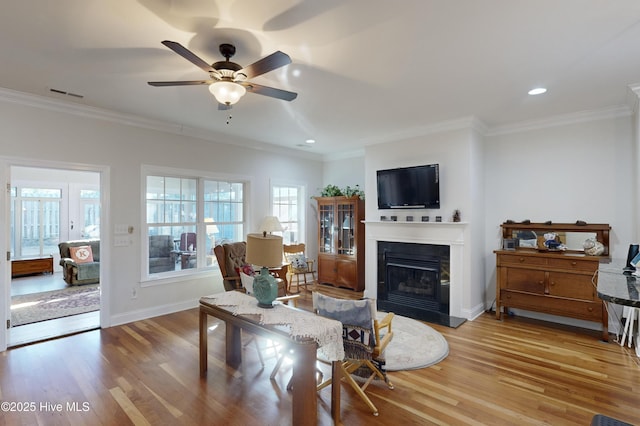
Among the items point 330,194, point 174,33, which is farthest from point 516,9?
point 330,194

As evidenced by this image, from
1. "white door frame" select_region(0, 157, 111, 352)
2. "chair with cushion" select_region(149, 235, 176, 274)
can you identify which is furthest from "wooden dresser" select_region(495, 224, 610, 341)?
"white door frame" select_region(0, 157, 111, 352)

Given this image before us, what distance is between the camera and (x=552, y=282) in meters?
4.07

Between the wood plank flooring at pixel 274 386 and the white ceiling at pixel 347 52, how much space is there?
2788 mm

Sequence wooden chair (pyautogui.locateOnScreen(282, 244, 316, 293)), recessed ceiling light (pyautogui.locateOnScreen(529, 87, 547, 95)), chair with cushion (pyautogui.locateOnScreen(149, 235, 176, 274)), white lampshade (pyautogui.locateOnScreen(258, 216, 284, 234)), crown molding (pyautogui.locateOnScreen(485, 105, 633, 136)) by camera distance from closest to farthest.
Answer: recessed ceiling light (pyautogui.locateOnScreen(529, 87, 547, 95)) → crown molding (pyautogui.locateOnScreen(485, 105, 633, 136)) → chair with cushion (pyautogui.locateOnScreen(149, 235, 176, 274)) → white lampshade (pyautogui.locateOnScreen(258, 216, 284, 234)) → wooden chair (pyautogui.locateOnScreen(282, 244, 316, 293))

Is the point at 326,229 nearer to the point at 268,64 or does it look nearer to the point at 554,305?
the point at 554,305

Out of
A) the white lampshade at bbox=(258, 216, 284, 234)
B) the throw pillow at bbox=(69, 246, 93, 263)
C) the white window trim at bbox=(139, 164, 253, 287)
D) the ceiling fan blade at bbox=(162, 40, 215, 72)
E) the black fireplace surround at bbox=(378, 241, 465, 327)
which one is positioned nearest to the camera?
the ceiling fan blade at bbox=(162, 40, 215, 72)

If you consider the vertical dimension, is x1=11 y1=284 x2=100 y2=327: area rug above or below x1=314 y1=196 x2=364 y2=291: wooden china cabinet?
below

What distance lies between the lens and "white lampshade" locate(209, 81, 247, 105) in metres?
2.49

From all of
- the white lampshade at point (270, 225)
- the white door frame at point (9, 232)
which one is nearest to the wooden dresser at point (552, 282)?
the white lampshade at point (270, 225)

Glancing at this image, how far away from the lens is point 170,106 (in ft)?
13.1

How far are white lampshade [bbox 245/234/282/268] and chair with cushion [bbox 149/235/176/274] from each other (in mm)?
2965

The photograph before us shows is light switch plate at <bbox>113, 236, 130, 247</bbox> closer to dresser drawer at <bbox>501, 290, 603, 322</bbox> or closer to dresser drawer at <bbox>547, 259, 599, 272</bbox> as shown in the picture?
dresser drawer at <bbox>501, 290, 603, 322</bbox>

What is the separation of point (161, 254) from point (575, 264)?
5601 millimetres

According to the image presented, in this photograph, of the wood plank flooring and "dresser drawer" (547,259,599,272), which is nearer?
the wood plank flooring
